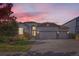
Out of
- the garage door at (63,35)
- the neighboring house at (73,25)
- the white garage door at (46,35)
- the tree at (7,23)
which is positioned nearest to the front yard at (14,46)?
the tree at (7,23)

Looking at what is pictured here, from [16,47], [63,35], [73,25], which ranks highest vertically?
[73,25]

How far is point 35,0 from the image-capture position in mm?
4746

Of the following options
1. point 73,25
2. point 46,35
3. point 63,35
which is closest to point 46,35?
point 46,35

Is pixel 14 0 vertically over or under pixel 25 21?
over

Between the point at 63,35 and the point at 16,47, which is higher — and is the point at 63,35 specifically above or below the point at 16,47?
above

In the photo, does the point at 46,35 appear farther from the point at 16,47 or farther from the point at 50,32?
the point at 16,47

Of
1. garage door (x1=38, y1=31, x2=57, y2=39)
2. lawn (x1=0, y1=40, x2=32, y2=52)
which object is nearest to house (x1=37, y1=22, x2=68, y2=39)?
garage door (x1=38, y1=31, x2=57, y2=39)

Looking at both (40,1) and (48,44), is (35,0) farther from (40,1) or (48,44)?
(48,44)

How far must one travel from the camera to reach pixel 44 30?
16.0 feet

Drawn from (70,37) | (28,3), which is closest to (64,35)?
(70,37)

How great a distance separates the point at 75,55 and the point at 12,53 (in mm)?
995

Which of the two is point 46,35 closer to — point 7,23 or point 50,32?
point 50,32

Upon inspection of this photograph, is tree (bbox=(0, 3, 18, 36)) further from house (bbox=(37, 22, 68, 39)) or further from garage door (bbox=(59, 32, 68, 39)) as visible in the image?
garage door (bbox=(59, 32, 68, 39))

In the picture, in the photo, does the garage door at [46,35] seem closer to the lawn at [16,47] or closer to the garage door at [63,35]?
the garage door at [63,35]
